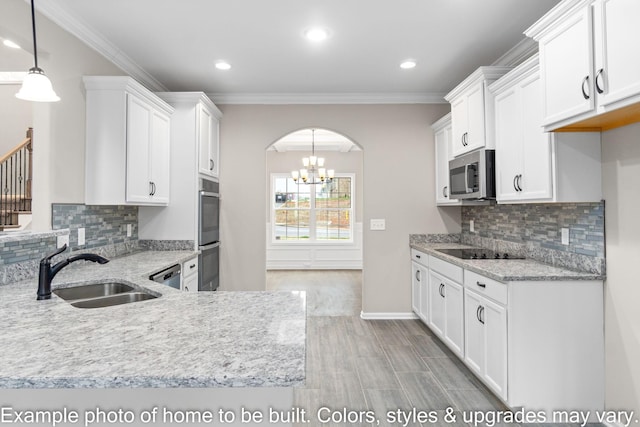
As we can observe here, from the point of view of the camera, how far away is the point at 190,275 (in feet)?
10.8

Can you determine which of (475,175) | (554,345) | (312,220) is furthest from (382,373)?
(312,220)

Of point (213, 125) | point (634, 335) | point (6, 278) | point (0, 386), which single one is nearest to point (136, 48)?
point (213, 125)

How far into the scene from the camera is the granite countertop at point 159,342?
84 cm

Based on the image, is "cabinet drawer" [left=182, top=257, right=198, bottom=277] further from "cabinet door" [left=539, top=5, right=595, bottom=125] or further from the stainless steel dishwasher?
"cabinet door" [left=539, top=5, right=595, bottom=125]

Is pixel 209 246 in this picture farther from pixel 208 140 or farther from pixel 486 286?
pixel 486 286

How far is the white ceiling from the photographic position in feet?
7.73

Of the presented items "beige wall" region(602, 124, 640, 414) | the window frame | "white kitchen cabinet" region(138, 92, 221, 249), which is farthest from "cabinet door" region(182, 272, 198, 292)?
the window frame

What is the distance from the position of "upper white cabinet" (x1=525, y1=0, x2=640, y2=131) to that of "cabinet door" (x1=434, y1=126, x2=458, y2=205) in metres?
1.76

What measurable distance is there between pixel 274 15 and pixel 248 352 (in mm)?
2352

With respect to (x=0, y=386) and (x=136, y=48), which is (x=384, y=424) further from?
(x=136, y=48)

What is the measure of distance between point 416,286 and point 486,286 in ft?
5.37

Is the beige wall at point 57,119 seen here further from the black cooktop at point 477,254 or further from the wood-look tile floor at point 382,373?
the black cooktop at point 477,254

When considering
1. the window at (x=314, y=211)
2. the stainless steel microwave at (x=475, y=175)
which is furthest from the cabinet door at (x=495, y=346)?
the window at (x=314, y=211)

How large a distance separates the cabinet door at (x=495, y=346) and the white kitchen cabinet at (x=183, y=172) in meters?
2.73
